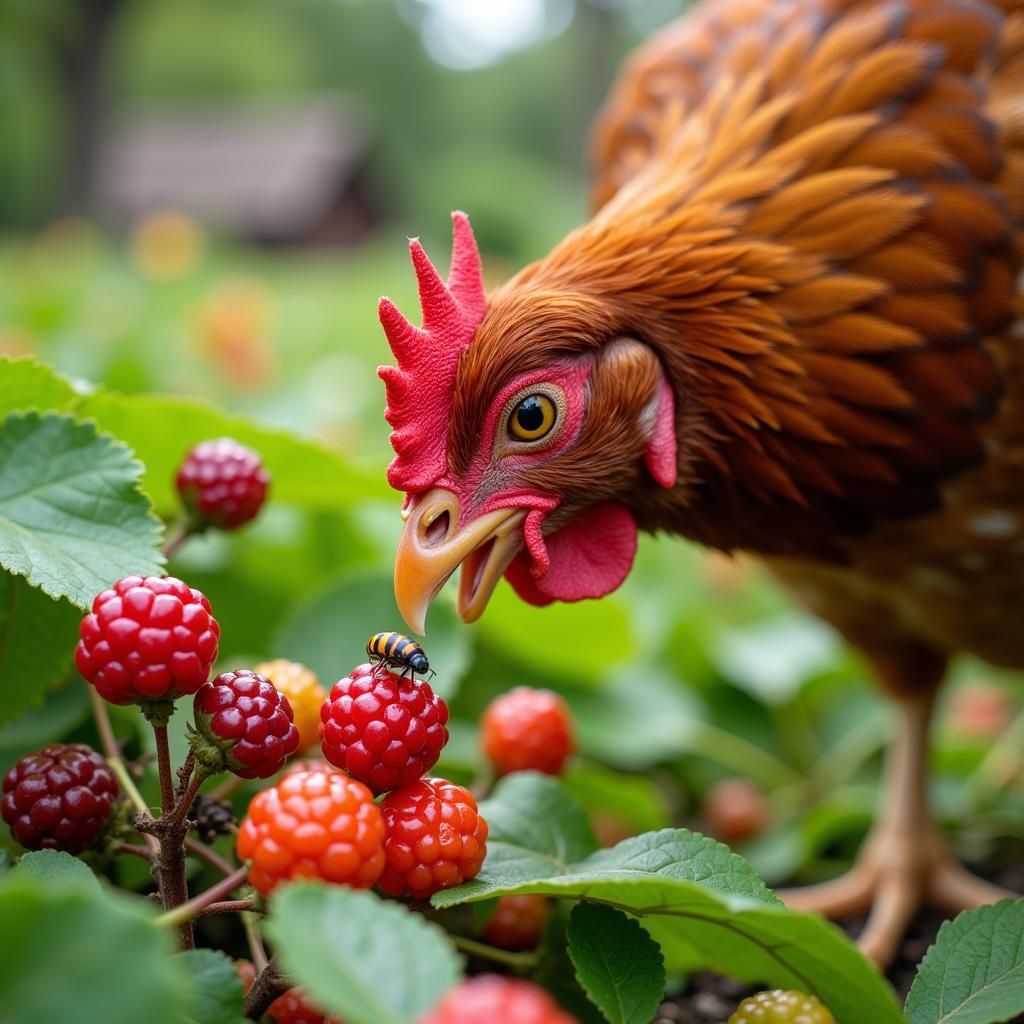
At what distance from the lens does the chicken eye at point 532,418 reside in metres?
1.12

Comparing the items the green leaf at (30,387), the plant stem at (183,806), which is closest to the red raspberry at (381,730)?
the plant stem at (183,806)

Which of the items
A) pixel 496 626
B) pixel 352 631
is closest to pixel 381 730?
pixel 352 631

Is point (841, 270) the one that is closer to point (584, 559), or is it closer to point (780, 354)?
point (780, 354)

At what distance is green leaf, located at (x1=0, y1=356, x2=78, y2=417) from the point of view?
1.08 metres

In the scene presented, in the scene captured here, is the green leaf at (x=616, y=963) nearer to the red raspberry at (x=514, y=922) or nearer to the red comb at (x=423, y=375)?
the red raspberry at (x=514, y=922)

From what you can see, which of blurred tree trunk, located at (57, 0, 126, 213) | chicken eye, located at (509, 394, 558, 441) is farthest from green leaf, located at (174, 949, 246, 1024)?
blurred tree trunk, located at (57, 0, 126, 213)

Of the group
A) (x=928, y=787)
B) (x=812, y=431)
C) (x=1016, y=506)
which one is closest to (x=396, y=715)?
(x=812, y=431)

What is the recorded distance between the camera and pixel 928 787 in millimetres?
1786

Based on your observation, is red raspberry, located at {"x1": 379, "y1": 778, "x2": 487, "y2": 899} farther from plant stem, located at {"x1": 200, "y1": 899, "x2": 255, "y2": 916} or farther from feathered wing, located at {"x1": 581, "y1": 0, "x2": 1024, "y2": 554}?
feathered wing, located at {"x1": 581, "y1": 0, "x2": 1024, "y2": 554}

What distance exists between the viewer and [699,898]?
792mm

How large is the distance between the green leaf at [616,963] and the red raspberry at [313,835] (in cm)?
17

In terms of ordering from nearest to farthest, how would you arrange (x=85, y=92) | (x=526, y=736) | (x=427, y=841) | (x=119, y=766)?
(x=427, y=841) < (x=119, y=766) < (x=526, y=736) < (x=85, y=92)

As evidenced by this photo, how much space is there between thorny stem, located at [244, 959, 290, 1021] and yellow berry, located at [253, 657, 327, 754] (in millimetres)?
231

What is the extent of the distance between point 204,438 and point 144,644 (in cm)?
61
